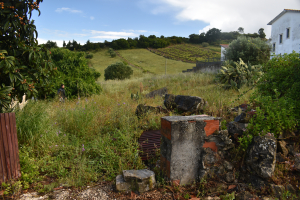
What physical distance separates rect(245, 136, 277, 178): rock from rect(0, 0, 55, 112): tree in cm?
357

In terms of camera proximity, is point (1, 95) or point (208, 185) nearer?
point (208, 185)

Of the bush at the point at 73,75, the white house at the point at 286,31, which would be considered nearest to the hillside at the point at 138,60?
the white house at the point at 286,31

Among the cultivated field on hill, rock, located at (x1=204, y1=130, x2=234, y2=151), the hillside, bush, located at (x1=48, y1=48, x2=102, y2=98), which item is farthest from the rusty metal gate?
the cultivated field on hill

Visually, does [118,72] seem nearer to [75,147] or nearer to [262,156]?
[75,147]

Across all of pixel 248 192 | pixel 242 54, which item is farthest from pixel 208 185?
pixel 242 54

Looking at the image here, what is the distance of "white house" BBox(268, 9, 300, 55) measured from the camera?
21.5 m

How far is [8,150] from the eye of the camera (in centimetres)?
290

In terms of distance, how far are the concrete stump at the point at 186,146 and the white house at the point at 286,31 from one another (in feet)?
75.4

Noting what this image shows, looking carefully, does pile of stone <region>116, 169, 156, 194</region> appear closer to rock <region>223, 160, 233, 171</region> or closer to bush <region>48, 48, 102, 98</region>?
rock <region>223, 160, 233, 171</region>

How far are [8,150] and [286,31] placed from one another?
28650mm

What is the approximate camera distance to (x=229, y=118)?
4664 mm

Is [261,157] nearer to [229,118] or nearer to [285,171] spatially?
[285,171]

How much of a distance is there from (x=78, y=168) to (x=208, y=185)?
207 cm

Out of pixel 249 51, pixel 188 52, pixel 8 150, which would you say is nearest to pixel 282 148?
pixel 8 150
